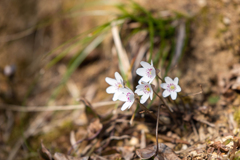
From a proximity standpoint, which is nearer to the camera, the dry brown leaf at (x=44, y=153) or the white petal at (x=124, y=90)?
the white petal at (x=124, y=90)

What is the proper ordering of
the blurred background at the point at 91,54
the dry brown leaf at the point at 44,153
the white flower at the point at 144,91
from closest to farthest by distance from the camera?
the white flower at the point at 144,91
the dry brown leaf at the point at 44,153
the blurred background at the point at 91,54

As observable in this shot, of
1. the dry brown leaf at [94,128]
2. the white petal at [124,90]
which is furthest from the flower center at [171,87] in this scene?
the dry brown leaf at [94,128]

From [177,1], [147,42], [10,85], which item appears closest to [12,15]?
[10,85]

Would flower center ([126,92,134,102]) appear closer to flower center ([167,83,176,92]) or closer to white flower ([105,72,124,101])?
white flower ([105,72,124,101])

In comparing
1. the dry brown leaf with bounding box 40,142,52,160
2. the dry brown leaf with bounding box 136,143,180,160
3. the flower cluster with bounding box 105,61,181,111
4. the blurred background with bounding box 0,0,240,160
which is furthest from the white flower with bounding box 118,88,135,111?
the dry brown leaf with bounding box 40,142,52,160

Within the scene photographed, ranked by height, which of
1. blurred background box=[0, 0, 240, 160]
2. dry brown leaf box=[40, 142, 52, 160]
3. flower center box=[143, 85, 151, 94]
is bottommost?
dry brown leaf box=[40, 142, 52, 160]

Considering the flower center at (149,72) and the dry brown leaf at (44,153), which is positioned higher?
the flower center at (149,72)

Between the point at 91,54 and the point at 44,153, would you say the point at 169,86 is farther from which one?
the point at 91,54

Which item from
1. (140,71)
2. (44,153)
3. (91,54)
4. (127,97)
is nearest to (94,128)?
(44,153)

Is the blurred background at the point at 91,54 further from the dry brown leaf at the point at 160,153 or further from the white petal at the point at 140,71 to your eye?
the dry brown leaf at the point at 160,153
